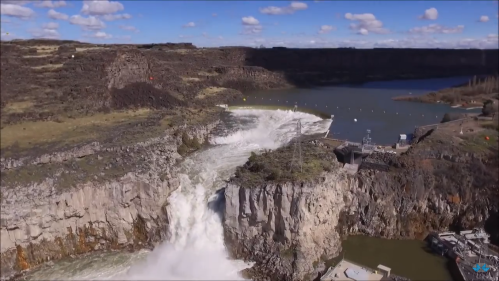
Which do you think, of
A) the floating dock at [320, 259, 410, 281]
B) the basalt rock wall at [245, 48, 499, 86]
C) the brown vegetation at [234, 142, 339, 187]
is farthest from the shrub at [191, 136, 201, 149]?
the basalt rock wall at [245, 48, 499, 86]

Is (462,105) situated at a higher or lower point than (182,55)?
lower

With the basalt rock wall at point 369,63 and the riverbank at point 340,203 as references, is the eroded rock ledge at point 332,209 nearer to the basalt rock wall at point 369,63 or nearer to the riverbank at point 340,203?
the riverbank at point 340,203

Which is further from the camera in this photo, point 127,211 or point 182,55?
point 182,55

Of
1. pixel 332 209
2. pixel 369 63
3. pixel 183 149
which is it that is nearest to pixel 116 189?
pixel 183 149

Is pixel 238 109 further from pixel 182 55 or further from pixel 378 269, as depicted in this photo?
pixel 378 269

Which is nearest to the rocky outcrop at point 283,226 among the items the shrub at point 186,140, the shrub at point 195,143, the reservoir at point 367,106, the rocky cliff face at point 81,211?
the rocky cliff face at point 81,211

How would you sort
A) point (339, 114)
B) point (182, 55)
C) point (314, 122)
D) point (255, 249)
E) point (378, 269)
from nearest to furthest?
1. point (378, 269)
2. point (255, 249)
3. point (314, 122)
4. point (339, 114)
5. point (182, 55)

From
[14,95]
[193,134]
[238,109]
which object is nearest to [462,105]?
[238,109]
